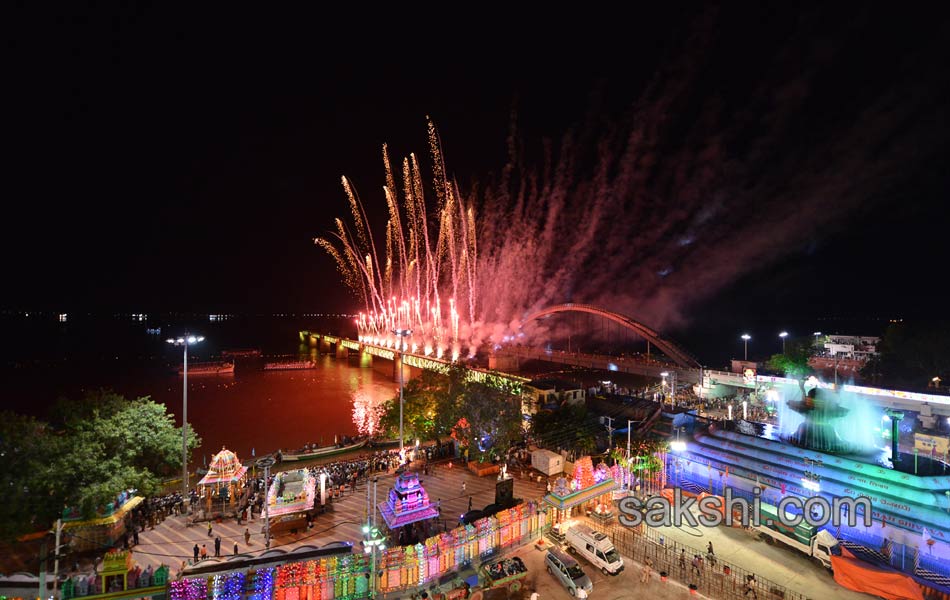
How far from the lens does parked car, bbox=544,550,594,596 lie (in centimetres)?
1308

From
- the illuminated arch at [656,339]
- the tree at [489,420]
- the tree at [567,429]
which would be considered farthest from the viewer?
the illuminated arch at [656,339]

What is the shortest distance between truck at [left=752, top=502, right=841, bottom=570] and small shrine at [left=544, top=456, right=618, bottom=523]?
518 cm

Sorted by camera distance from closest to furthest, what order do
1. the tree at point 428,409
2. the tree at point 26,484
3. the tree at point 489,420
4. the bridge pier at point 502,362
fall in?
the tree at point 26,484, the tree at point 489,420, the tree at point 428,409, the bridge pier at point 502,362

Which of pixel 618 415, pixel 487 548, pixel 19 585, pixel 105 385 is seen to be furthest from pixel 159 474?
pixel 105 385

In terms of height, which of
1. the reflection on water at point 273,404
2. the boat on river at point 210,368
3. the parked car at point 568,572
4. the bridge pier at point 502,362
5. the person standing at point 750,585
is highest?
the bridge pier at point 502,362

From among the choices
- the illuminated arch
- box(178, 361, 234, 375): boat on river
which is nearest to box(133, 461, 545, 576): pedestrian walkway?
the illuminated arch

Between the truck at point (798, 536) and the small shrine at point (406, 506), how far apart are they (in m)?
11.6

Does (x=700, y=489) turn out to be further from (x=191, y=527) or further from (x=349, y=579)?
(x=191, y=527)

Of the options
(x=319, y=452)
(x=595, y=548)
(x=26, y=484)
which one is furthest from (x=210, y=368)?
(x=595, y=548)

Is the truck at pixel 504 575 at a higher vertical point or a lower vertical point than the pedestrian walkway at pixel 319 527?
higher

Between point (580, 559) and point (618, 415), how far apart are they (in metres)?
16.2

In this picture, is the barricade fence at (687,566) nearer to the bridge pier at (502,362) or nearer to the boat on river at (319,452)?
the boat on river at (319,452)

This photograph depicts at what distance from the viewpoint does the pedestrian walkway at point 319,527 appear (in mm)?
15422

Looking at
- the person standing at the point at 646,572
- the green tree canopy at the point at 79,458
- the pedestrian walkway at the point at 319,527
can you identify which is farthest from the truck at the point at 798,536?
the green tree canopy at the point at 79,458
